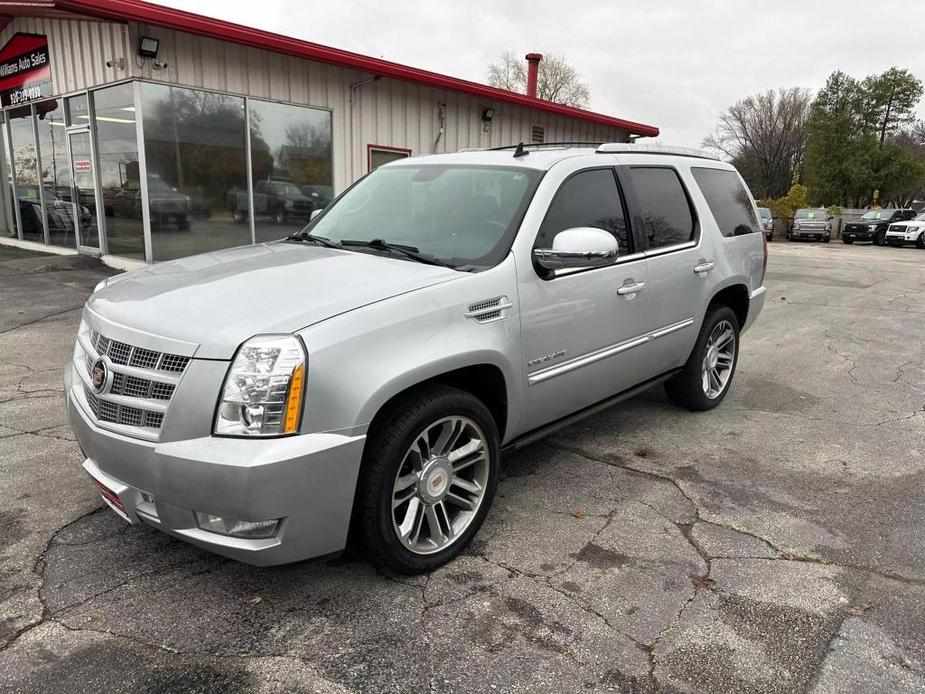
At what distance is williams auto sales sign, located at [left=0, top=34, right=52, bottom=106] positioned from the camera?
12273 millimetres

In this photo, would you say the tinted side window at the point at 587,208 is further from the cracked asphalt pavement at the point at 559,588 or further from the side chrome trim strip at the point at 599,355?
the cracked asphalt pavement at the point at 559,588

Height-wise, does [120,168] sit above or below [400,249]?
above

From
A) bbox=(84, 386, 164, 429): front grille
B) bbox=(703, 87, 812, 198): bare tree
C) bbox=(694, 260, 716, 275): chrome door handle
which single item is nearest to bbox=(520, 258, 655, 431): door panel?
bbox=(694, 260, 716, 275): chrome door handle

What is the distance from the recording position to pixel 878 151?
126ft

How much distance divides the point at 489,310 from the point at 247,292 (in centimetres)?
105

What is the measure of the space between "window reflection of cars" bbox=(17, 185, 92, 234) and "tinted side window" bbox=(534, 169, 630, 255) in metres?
10.9

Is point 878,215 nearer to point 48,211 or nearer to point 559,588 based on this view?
point 48,211

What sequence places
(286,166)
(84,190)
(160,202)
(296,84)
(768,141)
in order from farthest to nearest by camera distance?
1. (768,141)
2. (84,190)
3. (286,166)
4. (296,84)
5. (160,202)

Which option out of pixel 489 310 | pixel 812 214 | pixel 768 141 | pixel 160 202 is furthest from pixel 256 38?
pixel 768 141

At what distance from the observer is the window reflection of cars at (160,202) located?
33.6 ft

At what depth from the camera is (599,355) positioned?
379 cm

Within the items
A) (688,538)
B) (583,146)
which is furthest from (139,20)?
(688,538)

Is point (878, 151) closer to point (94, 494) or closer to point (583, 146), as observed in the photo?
point (583, 146)

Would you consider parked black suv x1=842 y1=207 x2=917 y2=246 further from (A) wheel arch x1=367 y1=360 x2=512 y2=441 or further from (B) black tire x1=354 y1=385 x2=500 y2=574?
(B) black tire x1=354 y1=385 x2=500 y2=574
